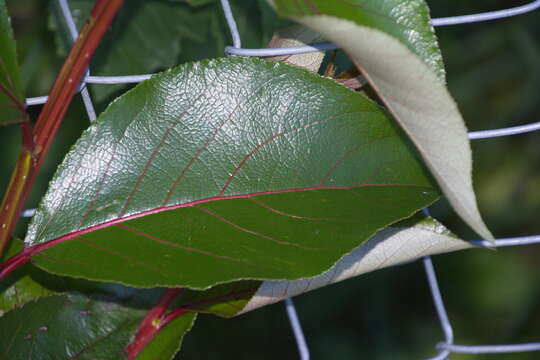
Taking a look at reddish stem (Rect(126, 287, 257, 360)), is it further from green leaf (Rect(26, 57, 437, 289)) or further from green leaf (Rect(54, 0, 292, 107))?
green leaf (Rect(54, 0, 292, 107))

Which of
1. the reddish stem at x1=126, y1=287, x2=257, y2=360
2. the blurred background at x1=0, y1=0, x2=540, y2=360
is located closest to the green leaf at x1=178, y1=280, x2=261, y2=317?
the reddish stem at x1=126, y1=287, x2=257, y2=360

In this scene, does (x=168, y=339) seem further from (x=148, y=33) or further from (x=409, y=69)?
(x=148, y=33)

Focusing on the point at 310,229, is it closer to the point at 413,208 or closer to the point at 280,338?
the point at 413,208

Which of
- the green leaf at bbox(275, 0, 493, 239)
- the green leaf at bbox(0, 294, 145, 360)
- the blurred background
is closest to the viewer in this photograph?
the green leaf at bbox(275, 0, 493, 239)

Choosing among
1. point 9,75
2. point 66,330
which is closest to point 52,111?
point 9,75

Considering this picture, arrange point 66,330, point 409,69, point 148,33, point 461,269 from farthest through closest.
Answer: point 461,269 → point 148,33 → point 66,330 → point 409,69

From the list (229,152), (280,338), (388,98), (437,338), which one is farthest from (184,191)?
(437,338)

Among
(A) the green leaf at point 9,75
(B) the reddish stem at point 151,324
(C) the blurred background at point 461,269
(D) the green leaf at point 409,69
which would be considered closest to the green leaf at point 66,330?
(B) the reddish stem at point 151,324
